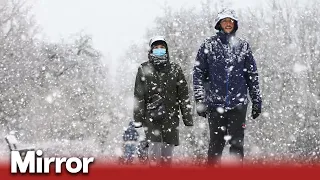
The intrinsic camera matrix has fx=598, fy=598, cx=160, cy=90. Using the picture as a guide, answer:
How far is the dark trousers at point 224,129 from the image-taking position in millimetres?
Result: 6199

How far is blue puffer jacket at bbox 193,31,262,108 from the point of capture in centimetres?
627

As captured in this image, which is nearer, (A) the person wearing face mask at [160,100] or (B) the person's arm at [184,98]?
(A) the person wearing face mask at [160,100]

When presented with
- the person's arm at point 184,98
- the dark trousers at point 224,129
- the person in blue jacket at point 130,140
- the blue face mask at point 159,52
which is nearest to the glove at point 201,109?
the dark trousers at point 224,129

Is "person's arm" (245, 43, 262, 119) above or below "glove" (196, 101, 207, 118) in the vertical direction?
above

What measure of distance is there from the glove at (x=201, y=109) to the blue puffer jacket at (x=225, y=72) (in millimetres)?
56

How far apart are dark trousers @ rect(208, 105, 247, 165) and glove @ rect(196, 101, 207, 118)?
11 cm

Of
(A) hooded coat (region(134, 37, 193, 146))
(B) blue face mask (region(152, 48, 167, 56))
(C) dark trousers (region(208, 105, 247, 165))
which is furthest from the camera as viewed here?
(A) hooded coat (region(134, 37, 193, 146))

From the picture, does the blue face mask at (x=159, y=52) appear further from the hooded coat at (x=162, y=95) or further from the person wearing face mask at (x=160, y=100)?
the hooded coat at (x=162, y=95)

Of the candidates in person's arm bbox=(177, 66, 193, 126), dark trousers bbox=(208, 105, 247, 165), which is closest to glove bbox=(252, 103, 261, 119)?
dark trousers bbox=(208, 105, 247, 165)

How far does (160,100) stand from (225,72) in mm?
840

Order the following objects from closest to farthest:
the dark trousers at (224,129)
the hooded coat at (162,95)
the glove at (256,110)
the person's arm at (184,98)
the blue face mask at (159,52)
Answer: the dark trousers at (224,129) < the glove at (256,110) < the blue face mask at (159,52) < the hooded coat at (162,95) < the person's arm at (184,98)

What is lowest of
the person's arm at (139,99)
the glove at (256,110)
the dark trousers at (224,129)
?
the dark trousers at (224,129)

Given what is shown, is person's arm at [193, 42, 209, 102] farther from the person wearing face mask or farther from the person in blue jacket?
the person in blue jacket

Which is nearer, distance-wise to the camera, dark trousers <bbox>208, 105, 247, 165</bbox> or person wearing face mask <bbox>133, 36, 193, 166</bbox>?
dark trousers <bbox>208, 105, 247, 165</bbox>
